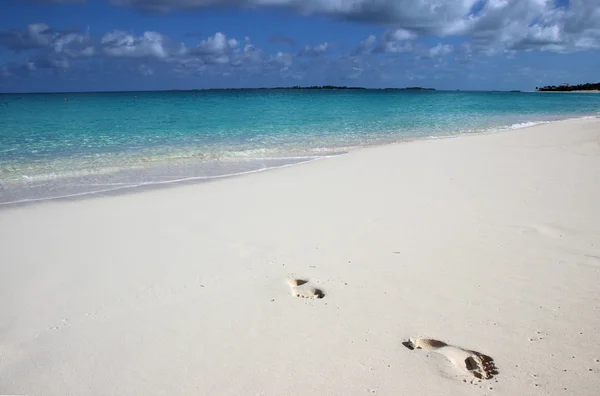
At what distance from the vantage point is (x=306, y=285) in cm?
395

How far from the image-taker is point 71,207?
6719 mm

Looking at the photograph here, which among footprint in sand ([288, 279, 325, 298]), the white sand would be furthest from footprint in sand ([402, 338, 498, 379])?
footprint in sand ([288, 279, 325, 298])

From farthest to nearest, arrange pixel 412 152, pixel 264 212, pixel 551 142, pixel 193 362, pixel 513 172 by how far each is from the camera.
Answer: pixel 551 142 → pixel 412 152 → pixel 513 172 → pixel 264 212 → pixel 193 362

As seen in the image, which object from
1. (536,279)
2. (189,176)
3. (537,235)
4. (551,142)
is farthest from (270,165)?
(551,142)

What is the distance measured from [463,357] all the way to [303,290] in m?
1.50

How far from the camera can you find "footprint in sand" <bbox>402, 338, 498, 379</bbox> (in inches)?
106

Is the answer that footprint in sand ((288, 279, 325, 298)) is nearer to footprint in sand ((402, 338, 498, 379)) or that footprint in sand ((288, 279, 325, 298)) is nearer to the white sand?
the white sand

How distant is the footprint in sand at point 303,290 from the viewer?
12.3 feet

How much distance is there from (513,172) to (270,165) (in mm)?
5563

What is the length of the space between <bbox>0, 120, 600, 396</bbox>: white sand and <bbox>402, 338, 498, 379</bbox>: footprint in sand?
0.19 feet

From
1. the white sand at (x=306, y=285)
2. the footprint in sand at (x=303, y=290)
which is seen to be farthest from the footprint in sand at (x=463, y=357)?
the footprint in sand at (x=303, y=290)

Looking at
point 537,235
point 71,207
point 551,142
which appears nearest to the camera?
point 537,235

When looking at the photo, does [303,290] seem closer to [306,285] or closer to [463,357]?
[306,285]

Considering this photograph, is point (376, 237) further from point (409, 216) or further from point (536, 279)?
point (536, 279)
